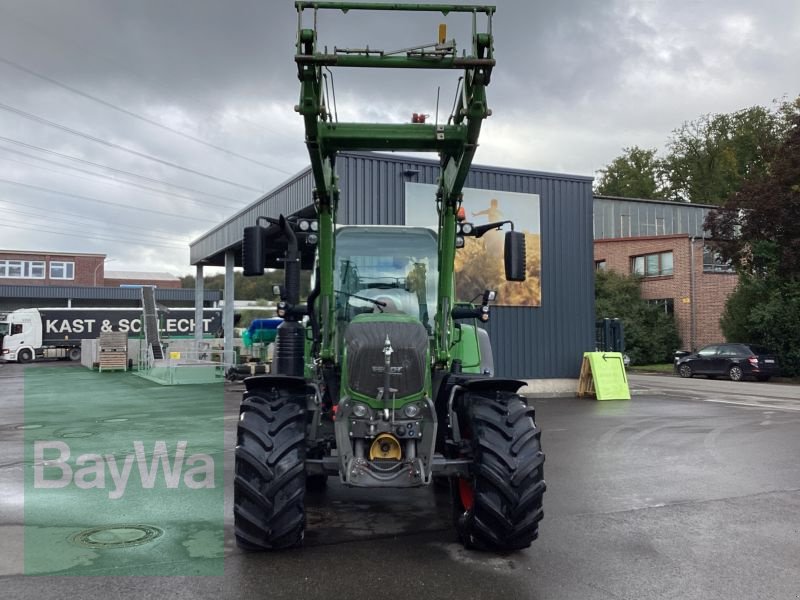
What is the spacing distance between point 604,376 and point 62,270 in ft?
201

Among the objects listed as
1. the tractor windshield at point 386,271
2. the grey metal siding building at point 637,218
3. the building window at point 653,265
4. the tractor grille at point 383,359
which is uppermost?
the grey metal siding building at point 637,218

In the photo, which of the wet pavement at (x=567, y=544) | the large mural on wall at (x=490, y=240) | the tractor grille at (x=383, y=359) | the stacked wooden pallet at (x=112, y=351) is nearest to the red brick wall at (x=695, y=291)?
the large mural on wall at (x=490, y=240)

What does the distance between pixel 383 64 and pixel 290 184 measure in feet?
45.5

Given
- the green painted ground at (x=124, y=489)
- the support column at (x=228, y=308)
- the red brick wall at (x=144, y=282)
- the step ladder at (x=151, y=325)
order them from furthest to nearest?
the red brick wall at (x=144, y=282) < the step ladder at (x=151, y=325) < the support column at (x=228, y=308) < the green painted ground at (x=124, y=489)

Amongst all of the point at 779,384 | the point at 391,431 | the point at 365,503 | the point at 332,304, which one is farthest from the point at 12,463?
the point at 779,384

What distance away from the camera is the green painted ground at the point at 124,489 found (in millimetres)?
5098

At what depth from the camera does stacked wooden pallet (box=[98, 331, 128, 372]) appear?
1129 inches

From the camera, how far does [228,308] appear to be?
25297mm

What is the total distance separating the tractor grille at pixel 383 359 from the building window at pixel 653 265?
31109 millimetres

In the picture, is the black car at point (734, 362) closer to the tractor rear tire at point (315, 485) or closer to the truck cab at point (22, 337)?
the tractor rear tire at point (315, 485)

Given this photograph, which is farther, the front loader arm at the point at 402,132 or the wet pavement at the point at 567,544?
the front loader arm at the point at 402,132

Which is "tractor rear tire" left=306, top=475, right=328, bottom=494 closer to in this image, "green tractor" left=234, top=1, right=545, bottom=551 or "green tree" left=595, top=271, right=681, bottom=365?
"green tractor" left=234, top=1, right=545, bottom=551

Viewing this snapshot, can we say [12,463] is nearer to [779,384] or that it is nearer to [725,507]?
[725,507]

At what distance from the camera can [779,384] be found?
908 inches
